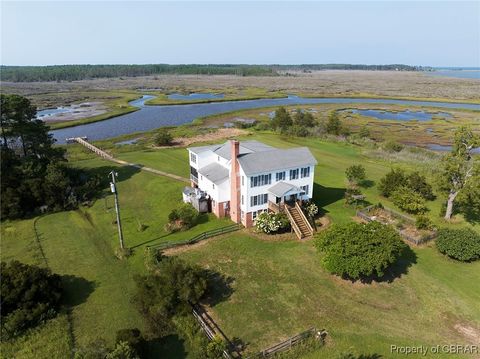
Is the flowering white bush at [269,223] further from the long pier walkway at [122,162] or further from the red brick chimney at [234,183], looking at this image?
the long pier walkway at [122,162]

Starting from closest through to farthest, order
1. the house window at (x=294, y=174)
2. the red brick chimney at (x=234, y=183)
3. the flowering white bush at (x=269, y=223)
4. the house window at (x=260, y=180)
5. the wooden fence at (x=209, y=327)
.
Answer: the wooden fence at (x=209, y=327) → the flowering white bush at (x=269, y=223) → the house window at (x=260, y=180) → the red brick chimney at (x=234, y=183) → the house window at (x=294, y=174)

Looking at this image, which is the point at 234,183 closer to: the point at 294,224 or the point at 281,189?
the point at 281,189

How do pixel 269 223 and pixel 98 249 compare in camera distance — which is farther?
pixel 269 223

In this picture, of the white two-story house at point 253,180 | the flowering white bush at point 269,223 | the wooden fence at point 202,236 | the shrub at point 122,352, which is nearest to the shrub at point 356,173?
the white two-story house at point 253,180

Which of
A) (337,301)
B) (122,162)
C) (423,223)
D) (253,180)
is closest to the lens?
(337,301)

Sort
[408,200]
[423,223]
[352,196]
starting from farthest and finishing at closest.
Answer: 1. [352,196]
2. [408,200]
3. [423,223]

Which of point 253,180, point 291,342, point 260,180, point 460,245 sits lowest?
point 291,342

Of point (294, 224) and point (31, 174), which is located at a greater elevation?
point (31, 174)

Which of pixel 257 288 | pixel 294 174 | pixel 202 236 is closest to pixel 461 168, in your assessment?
pixel 294 174
